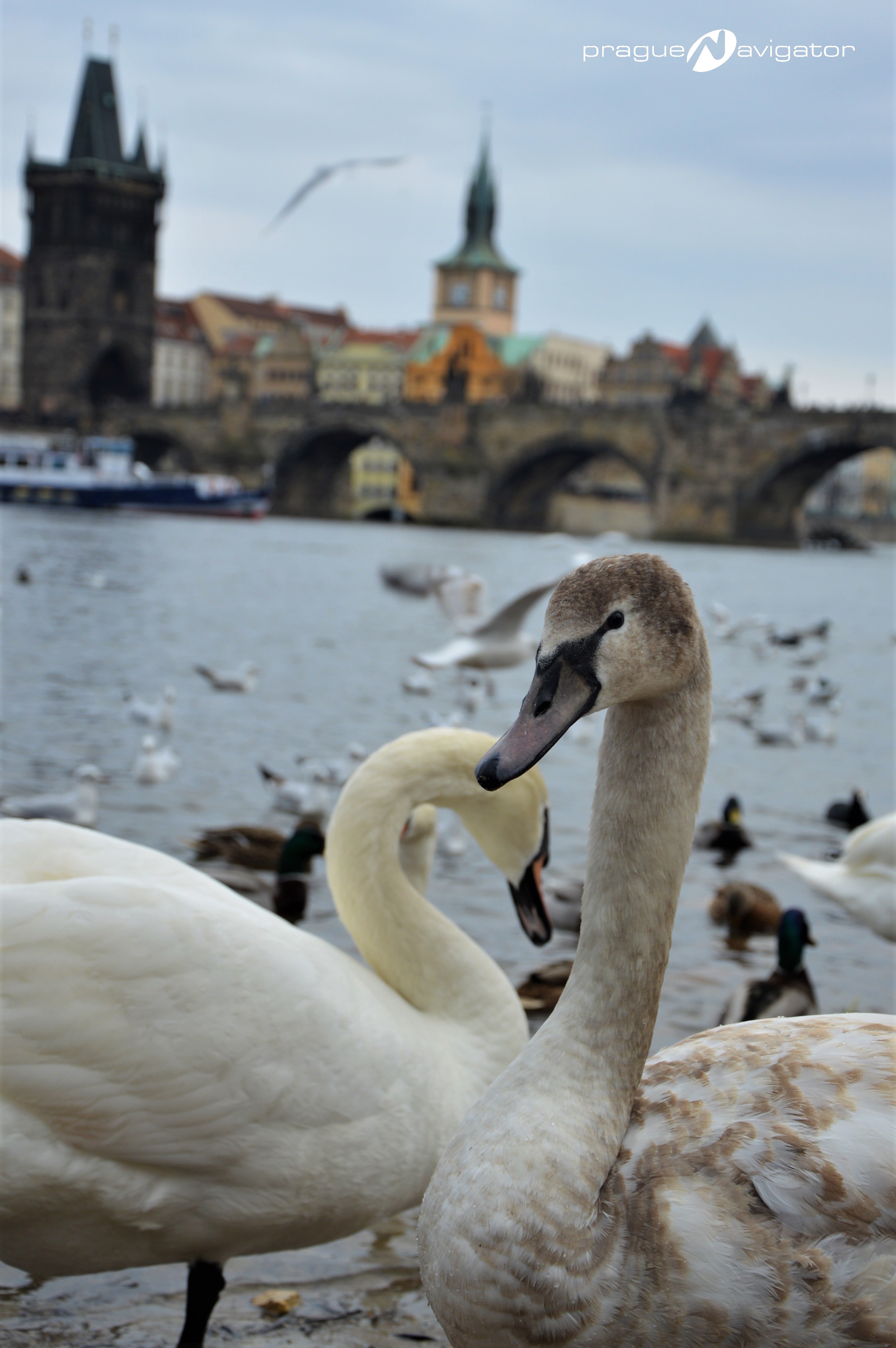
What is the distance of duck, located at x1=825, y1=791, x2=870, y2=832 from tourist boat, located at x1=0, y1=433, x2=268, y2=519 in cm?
4622

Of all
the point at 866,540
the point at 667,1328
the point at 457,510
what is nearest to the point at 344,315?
the point at 866,540

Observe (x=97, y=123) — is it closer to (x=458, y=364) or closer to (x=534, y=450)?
(x=458, y=364)

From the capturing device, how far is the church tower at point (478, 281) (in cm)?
10931

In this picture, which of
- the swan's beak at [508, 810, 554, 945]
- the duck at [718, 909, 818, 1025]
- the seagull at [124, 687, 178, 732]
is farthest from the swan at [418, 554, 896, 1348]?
the seagull at [124, 687, 178, 732]

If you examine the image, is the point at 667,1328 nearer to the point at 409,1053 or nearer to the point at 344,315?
the point at 409,1053

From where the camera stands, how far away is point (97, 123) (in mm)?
76438

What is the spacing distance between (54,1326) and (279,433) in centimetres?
6702

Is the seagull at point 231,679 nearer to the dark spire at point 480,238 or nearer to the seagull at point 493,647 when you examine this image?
the seagull at point 493,647

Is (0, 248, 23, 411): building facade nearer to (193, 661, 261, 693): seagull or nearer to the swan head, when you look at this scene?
(193, 661, 261, 693): seagull

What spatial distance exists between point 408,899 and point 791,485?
56009 millimetres

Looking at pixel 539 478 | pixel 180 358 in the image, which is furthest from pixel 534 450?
pixel 180 358

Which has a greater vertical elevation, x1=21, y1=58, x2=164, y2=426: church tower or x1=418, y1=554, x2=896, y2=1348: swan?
x1=21, y1=58, x2=164, y2=426: church tower

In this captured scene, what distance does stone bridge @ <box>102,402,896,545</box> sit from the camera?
55625mm

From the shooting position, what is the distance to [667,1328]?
5.73 ft
